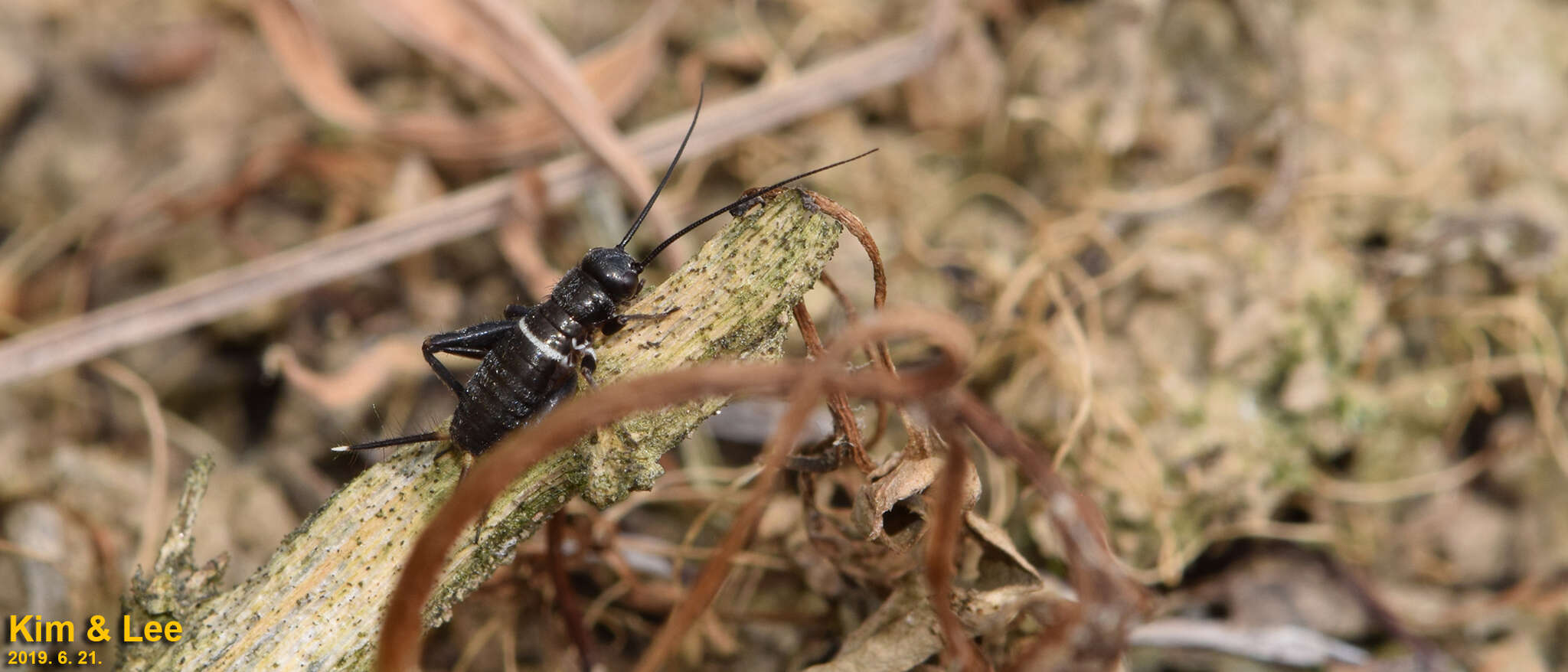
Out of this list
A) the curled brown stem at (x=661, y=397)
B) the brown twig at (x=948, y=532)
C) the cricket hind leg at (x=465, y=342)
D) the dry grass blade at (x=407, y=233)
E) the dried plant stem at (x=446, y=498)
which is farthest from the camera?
the dry grass blade at (x=407, y=233)

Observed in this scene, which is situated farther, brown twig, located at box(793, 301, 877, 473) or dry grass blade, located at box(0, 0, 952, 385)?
dry grass blade, located at box(0, 0, 952, 385)

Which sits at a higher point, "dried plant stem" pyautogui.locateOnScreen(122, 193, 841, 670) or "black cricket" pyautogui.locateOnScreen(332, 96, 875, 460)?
"black cricket" pyautogui.locateOnScreen(332, 96, 875, 460)

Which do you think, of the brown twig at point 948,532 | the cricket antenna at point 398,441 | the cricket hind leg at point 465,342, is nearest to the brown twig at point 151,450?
the cricket antenna at point 398,441

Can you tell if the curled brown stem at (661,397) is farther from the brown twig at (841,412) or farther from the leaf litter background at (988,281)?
the leaf litter background at (988,281)

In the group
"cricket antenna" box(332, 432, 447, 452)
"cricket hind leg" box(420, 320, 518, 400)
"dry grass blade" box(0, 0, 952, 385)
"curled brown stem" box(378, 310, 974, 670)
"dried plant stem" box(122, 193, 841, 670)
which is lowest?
"curled brown stem" box(378, 310, 974, 670)

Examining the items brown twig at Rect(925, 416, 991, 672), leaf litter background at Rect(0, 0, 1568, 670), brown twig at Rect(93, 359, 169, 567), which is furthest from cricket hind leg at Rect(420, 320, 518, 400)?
brown twig at Rect(925, 416, 991, 672)

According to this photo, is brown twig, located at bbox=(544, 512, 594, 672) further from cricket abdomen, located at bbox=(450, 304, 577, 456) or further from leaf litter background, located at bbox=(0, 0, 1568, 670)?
cricket abdomen, located at bbox=(450, 304, 577, 456)

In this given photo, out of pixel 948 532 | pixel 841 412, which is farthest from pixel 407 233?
pixel 948 532
